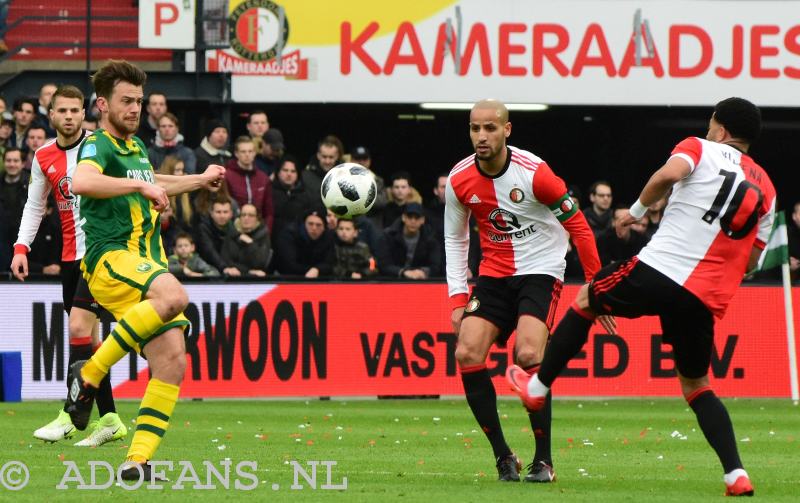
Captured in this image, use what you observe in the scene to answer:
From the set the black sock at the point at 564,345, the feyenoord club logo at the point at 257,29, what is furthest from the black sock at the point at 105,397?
the feyenoord club logo at the point at 257,29

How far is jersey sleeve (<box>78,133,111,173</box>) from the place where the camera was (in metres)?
8.86

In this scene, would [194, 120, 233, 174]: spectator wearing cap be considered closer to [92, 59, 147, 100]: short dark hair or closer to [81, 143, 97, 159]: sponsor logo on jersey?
[92, 59, 147, 100]: short dark hair

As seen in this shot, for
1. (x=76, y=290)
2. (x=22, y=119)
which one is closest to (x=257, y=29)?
(x=22, y=119)

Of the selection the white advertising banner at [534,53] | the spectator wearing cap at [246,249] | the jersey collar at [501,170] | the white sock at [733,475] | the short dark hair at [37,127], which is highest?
the white advertising banner at [534,53]

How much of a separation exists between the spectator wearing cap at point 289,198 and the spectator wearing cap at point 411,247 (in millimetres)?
1047

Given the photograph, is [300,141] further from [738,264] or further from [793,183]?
[738,264]

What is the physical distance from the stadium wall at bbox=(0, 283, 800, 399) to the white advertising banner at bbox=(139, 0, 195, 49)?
4874 millimetres

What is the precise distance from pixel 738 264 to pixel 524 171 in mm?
1545

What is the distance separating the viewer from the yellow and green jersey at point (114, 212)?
8.95 metres

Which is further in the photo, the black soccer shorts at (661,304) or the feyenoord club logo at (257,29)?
the feyenoord club logo at (257,29)

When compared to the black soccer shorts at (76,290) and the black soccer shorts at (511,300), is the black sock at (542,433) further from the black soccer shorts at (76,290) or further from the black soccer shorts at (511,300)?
the black soccer shorts at (76,290)

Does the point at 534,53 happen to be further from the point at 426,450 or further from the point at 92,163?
the point at 92,163

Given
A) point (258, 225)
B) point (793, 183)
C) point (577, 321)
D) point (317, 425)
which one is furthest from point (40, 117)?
point (793, 183)

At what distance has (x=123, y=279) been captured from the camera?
28.9ft
